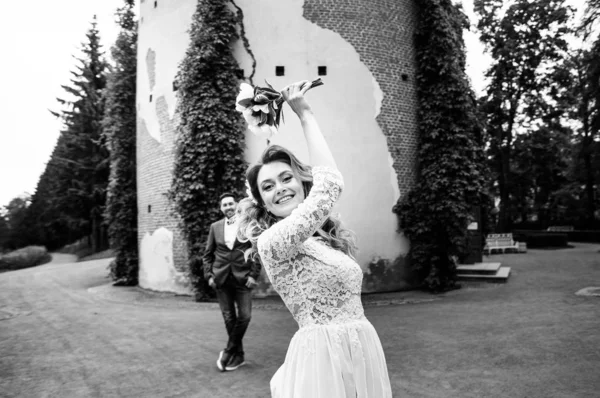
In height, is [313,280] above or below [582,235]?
above

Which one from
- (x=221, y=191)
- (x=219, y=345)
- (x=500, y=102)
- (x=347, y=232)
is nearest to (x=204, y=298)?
(x=221, y=191)

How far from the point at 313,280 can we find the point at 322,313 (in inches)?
5.4

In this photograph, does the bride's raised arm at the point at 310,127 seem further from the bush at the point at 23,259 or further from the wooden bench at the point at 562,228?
the wooden bench at the point at 562,228

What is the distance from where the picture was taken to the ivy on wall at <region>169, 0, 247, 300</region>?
Result: 9867 millimetres

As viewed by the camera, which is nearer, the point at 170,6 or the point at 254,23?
the point at 254,23

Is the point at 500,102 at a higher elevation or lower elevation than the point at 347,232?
higher

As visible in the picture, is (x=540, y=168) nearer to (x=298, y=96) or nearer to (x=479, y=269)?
(x=479, y=269)

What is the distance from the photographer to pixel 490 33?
Answer: 77.6 ft

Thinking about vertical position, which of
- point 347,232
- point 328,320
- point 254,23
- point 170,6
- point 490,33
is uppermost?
point 490,33

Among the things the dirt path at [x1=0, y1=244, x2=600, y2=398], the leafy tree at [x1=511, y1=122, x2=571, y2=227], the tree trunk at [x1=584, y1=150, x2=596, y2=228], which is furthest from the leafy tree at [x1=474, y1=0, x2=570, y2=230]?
the dirt path at [x1=0, y1=244, x2=600, y2=398]

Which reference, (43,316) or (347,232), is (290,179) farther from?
(43,316)

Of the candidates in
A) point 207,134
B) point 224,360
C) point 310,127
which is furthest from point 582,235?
point 310,127

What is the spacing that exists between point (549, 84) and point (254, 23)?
20525 mm

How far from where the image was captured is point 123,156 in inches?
530
